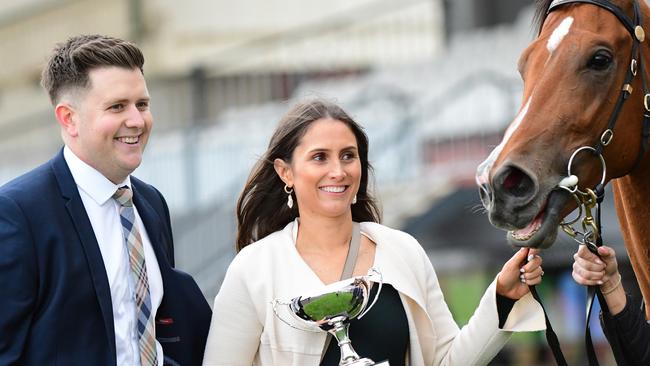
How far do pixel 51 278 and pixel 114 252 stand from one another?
0.73 feet

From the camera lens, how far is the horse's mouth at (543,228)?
3107 millimetres

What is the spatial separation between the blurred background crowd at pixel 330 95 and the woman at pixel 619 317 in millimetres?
3283

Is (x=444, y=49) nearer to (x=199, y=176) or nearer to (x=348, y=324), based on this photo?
(x=199, y=176)

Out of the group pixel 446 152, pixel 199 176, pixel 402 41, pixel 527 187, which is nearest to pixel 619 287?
pixel 527 187

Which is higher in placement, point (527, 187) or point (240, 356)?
point (527, 187)

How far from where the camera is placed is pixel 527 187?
310 centimetres

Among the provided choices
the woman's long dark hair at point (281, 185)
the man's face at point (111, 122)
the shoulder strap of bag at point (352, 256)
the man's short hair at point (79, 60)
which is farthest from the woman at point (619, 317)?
the man's short hair at point (79, 60)

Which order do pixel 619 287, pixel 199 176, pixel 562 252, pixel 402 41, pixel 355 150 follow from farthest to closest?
Answer: pixel 402 41, pixel 199 176, pixel 562 252, pixel 355 150, pixel 619 287

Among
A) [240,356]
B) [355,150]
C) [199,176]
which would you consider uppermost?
[355,150]

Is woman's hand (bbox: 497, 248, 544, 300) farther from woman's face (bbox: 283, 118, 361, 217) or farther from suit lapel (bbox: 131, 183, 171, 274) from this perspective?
suit lapel (bbox: 131, 183, 171, 274)

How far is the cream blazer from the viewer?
3.50 m

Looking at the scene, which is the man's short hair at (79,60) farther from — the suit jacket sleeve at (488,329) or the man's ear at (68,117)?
the suit jacket sleeve at (488,329)

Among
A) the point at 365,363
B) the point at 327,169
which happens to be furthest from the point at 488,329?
the point at 327,169

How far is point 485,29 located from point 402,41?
135 centimetres
